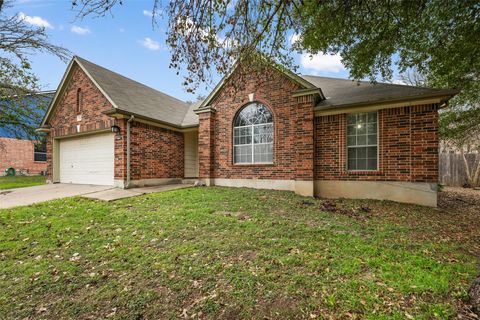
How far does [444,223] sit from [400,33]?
5357 mm

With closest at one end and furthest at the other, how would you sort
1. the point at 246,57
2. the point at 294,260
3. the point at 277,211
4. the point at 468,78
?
the point at 294,260
the point at 246,57
the point at 277,211
the point at 468,78

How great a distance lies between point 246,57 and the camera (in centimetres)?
550

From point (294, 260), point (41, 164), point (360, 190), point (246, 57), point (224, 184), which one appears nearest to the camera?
point (294, 260)

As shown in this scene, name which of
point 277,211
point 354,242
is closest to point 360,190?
point 277,211

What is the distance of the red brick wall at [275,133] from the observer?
8.62 metres

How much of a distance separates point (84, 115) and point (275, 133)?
9655 mm

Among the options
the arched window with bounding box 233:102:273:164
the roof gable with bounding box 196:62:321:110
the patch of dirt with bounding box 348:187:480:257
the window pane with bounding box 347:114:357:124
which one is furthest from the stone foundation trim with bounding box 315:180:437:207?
the roof gable with bounding box 196:62:321:110

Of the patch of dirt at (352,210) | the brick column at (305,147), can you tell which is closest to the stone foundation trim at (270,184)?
the brick column at (305,147)

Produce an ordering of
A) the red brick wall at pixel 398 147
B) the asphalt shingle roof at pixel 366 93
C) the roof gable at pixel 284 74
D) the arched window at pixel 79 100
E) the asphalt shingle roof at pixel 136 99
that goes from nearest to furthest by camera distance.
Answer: the roof gable at pixel 284 74 < the red brick wall at pixel 398 147 < the asphalt shingle roof at pixel 366 93 < the asphalt shingle roof at pixel 136 99 < the arched window at pixel 79 100

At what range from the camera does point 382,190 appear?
25.5ft

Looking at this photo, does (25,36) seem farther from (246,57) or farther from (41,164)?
(41,164)

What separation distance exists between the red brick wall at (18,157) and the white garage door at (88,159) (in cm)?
1202

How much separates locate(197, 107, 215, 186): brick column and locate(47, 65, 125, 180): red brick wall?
3382 mm

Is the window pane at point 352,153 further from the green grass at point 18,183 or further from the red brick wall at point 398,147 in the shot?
the green grass at point 18,183
